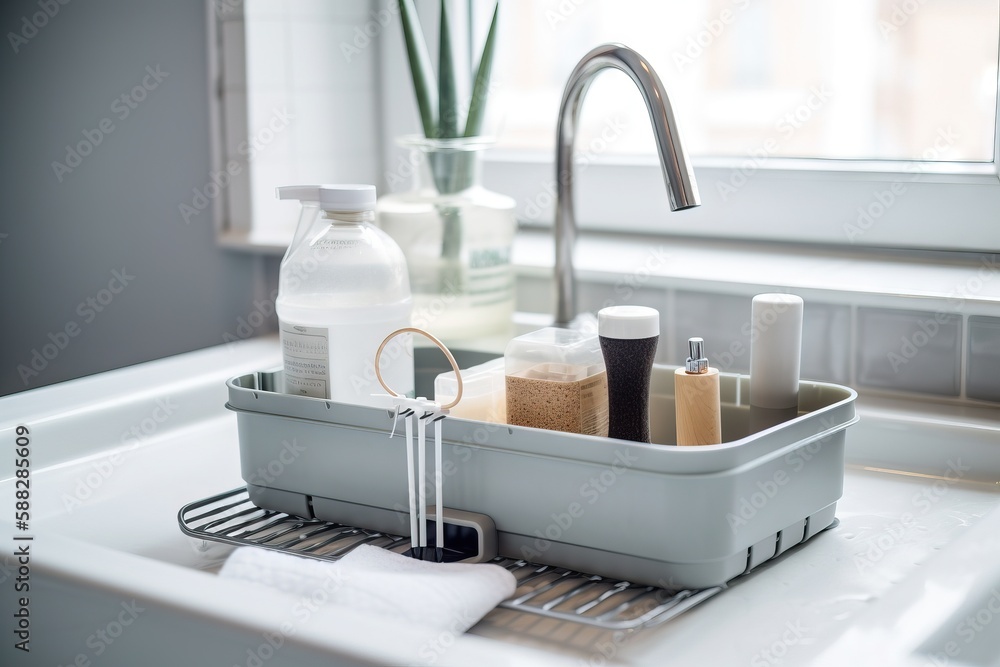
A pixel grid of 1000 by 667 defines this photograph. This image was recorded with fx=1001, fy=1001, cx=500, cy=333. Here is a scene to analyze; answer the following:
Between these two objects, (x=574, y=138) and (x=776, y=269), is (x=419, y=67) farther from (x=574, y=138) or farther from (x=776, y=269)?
(x=776, y=269)

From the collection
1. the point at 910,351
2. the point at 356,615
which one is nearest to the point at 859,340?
the point at 910,351

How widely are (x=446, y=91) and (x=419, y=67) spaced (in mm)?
37

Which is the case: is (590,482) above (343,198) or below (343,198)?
below

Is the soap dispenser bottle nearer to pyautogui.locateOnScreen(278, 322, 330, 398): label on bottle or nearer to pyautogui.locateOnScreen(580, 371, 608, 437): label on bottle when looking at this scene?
pyautogui.locateOnScreen(580, 371, 608, 437): label on bottle

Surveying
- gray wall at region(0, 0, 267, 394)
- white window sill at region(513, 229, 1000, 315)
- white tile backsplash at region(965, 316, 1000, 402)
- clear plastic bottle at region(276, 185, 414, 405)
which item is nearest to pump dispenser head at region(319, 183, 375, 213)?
clear plastic bottle at region(276, 185, 414, 405)

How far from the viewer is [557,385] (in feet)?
2.14

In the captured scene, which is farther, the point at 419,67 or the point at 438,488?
A: the point at 419,67

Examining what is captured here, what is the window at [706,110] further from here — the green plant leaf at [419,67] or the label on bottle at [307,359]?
the label on bottle at [307,359]

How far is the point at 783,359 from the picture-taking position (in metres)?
0.70

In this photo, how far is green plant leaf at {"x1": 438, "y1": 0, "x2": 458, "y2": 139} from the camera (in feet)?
3.32

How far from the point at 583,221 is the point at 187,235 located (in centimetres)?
54

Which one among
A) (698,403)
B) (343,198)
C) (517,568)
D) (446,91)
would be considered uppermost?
(446,91)

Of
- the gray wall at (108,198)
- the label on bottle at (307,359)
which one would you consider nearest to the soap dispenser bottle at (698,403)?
the label on bottle at (307,359)

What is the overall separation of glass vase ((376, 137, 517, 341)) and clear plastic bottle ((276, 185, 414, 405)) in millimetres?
256
